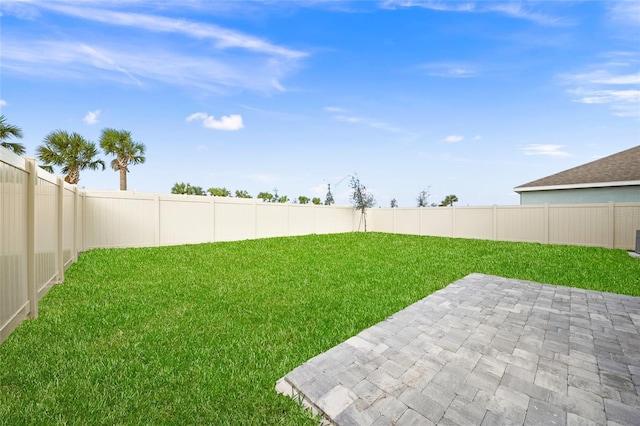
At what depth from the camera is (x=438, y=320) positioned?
387 centimetres

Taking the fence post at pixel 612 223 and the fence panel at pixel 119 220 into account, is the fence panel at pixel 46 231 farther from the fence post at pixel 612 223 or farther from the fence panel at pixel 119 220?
the fence post at pixel 612 223

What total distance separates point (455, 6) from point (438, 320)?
31.3ft

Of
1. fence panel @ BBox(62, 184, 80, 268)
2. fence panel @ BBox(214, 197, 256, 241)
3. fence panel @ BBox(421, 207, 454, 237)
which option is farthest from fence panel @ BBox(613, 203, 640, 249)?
fence panel @ BBox(62, 184, 80, 268)

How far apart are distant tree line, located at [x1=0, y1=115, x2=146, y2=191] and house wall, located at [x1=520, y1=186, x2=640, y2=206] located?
22.6 meters

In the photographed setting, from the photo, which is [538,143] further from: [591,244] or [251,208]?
[251,208]

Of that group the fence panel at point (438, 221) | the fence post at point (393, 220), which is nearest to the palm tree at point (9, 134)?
the fence post at point (393, 220)

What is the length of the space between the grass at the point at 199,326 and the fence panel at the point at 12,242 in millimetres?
283

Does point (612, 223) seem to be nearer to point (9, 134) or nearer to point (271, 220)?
point (271, 220)

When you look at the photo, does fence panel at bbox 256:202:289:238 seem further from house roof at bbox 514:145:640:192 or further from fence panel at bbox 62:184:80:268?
house roof at bbox 514:145:640:192

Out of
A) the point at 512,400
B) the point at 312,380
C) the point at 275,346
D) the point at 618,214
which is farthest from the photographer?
the point at 618,214

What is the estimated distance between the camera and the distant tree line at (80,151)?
14570 mm

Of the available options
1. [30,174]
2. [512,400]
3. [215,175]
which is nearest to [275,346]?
[512,400]

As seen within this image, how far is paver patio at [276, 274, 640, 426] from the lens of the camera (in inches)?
80.7

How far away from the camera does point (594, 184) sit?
45.5 ft
